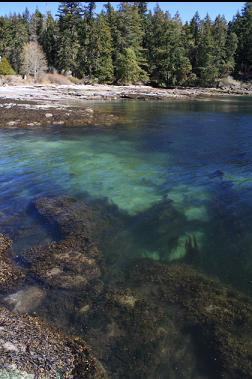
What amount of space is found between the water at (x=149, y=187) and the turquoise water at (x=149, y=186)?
1.1 inches

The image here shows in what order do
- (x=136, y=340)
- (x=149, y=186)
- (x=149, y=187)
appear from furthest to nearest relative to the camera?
(x=149, y=186) < (x=149, y=187) < (x=136, y=340)

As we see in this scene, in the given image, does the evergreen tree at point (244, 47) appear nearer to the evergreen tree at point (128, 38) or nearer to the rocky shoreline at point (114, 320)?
the evergreen tree at point (128, 38)

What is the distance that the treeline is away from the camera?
264 ft

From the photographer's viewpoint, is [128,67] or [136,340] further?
[128,67]

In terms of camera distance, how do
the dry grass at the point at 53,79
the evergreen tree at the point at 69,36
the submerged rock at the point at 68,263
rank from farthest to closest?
the evergreen tree at the point at 69,36
the dry grass at the point at 53,79
the submerged rock at the point at 68,263

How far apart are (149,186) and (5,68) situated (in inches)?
2679

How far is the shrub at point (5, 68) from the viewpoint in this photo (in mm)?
71938

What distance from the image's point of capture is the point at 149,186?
14.4 metres

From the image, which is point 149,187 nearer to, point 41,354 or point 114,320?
point 114,320

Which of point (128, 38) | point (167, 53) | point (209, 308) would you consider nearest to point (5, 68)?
point (128, 38)

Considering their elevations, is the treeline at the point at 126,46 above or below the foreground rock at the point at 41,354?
above

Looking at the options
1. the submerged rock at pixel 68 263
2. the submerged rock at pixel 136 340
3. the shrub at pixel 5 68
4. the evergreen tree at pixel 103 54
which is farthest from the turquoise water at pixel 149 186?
the evergreen tree at pixel 103 54

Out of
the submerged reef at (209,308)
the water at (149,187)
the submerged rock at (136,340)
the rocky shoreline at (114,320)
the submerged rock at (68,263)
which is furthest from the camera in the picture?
the water at (149,187)

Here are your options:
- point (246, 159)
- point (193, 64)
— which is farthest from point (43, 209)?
point (193, 64)
